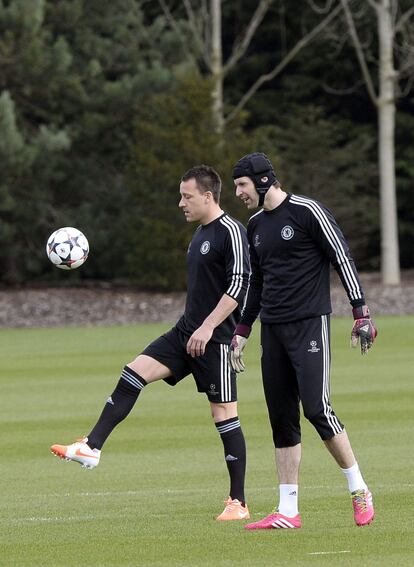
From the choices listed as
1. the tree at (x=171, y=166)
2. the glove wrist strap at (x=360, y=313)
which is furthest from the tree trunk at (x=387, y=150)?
the glove wrist strap at (x=360, y=313)

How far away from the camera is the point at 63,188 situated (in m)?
44.0

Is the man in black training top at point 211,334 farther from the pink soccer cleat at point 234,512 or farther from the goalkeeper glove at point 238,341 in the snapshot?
the goalkeeper glove at point 238,341

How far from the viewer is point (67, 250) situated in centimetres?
1145

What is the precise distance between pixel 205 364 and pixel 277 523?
58.1 inches

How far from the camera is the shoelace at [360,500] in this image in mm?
8633

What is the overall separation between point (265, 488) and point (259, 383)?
9.30 metres

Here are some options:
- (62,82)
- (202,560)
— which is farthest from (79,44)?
(202,560)

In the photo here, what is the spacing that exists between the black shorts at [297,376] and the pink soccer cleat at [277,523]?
0.47 meters

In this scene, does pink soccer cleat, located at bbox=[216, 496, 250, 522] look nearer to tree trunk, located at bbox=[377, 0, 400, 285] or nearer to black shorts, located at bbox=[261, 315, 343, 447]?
black shorts, located at bbox=[261, 315, 343, 447]

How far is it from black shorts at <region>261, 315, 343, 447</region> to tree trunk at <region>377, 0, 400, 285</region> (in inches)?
1377

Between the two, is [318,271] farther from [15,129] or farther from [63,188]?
[63,188]

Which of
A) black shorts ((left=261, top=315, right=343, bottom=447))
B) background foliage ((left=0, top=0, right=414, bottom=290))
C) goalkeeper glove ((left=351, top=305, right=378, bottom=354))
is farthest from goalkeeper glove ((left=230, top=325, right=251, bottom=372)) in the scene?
background foliage ((left=0, top=0, right=414, bottom=290))

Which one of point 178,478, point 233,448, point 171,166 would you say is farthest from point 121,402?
point 171,166

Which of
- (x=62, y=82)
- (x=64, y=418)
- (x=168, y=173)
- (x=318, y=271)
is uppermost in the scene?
(x=62, y=82)
